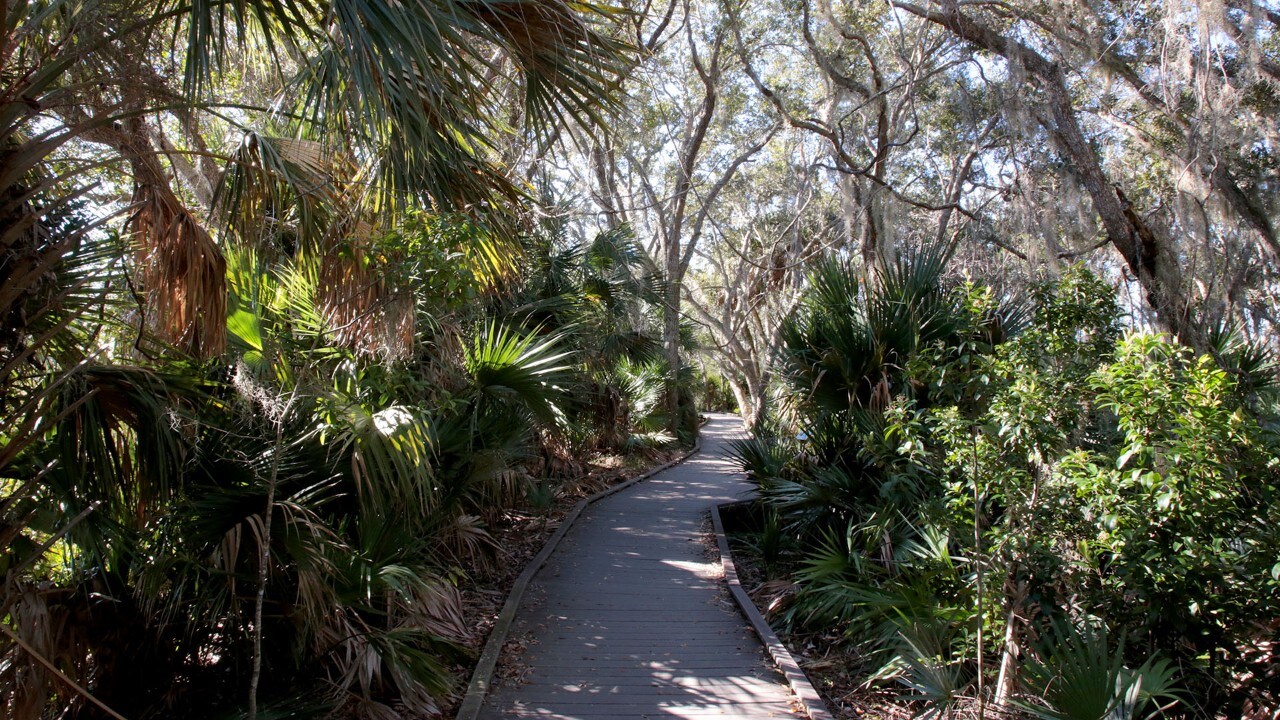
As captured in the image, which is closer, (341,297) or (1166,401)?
(1166,401)

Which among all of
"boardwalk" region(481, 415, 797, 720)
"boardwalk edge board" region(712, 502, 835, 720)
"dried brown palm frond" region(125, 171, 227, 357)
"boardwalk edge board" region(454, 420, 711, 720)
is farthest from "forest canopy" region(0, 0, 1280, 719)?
"boardwalk" region(481, 415, 797, 720)

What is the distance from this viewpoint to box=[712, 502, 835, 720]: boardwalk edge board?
4.90 meters

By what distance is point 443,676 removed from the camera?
491cm

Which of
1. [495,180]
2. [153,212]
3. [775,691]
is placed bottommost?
[775,691]

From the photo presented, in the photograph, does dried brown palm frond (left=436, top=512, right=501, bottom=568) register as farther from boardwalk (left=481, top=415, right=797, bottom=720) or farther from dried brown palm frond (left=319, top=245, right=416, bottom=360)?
dried brown palm frond (left=319, top=245, right=416, bottom=360)

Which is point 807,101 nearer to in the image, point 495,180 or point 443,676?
point 495,180

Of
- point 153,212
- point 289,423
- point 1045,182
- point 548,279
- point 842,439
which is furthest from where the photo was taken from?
point 1045,182

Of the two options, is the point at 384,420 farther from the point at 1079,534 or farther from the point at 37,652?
the point at 1079,534

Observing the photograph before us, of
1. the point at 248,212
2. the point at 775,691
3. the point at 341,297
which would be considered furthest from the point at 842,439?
the point at 248,212

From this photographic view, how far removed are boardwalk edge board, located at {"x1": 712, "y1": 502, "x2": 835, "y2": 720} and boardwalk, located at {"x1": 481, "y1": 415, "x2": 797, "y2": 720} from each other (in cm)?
9

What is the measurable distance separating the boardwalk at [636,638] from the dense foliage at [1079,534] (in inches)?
38.0

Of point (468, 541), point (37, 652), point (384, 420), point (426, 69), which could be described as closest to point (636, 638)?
point (468, 541)

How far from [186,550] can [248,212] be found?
1.79 metres

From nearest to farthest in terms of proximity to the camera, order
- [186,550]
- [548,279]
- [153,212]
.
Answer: [153,212]
[186,550]
[548,279]
